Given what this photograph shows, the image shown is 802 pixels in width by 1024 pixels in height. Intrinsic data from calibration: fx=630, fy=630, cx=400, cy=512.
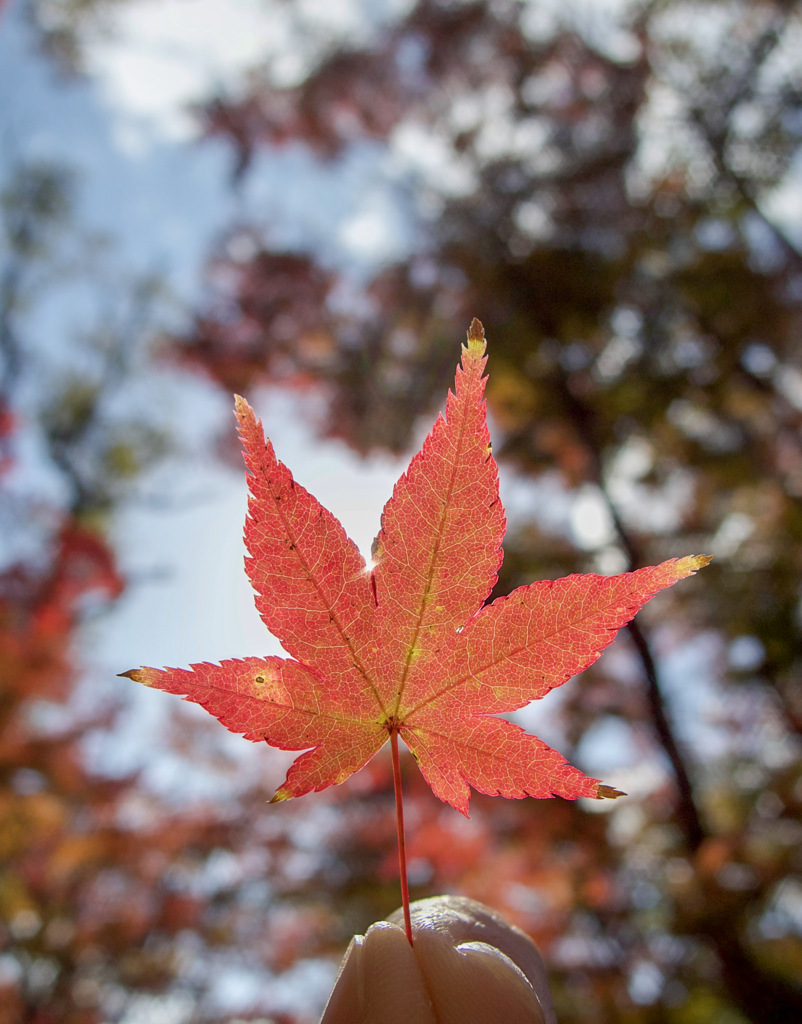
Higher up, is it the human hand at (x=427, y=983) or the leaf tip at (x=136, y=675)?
the leaf tip at (x=136, y=675)

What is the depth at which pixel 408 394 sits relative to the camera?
5.66m

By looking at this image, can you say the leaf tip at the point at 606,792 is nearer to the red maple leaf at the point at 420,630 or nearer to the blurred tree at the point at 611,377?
the red maple leaf at the point at 420,630

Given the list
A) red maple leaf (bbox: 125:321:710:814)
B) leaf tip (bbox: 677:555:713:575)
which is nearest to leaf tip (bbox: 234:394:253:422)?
red maple leaf (bbox: 125:321:710:814)

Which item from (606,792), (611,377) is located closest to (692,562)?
(606,792)

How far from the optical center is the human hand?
39cm

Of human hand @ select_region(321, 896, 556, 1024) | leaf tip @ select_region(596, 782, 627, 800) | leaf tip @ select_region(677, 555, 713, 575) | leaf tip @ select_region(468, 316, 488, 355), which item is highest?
leaf tip @ select_region(468, 316, 488, 355)

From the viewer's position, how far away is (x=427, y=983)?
402mm

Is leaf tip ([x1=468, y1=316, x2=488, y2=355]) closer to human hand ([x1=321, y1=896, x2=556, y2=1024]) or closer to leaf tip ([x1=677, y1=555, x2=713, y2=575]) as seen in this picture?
leaf tip ([x1=677, y1=555, x2=713, y2=575])

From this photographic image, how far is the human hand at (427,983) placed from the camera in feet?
1.27

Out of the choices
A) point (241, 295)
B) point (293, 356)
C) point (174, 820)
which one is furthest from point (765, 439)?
point (174, 820)

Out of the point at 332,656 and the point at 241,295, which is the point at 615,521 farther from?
the point at 241,295

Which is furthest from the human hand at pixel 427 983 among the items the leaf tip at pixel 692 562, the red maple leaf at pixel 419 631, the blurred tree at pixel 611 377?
the blurred tree at pixel 611 377

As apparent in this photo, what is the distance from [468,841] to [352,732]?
234 inches

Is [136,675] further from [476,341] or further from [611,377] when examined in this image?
[611,377]
